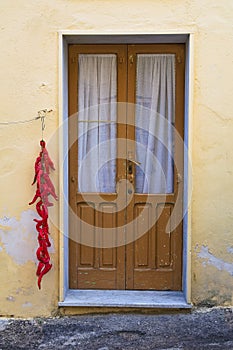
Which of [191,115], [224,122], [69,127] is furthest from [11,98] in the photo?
[224,122]

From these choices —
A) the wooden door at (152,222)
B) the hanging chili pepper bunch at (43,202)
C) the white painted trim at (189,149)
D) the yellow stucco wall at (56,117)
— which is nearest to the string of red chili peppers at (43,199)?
the hanging chili pepper bunch at (43,202)

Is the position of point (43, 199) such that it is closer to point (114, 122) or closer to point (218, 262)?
point (114, 122)

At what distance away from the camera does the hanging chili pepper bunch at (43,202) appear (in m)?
4.39

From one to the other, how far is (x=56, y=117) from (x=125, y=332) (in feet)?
6.89

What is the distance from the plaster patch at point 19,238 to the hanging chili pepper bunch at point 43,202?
0.47 ft

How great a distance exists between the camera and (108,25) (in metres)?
4.40

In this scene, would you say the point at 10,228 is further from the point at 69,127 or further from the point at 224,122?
the point at 224,122

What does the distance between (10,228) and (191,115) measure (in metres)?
2.06

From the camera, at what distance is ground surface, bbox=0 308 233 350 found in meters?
4.03

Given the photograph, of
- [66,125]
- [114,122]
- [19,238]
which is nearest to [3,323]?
[19,238]

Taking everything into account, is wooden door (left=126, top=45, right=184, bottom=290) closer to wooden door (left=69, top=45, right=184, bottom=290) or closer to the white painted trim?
wooden door (left=69, top=45, right=184, bottom=290)

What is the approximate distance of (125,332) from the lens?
168 inches

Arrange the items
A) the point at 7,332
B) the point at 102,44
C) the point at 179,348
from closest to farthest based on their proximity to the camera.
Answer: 1. the point at 179,348
2. the point at 7,332
3. the point at 102,44

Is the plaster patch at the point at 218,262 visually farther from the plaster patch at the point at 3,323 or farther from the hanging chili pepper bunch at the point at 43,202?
the plaster patch at the point at 3,323
